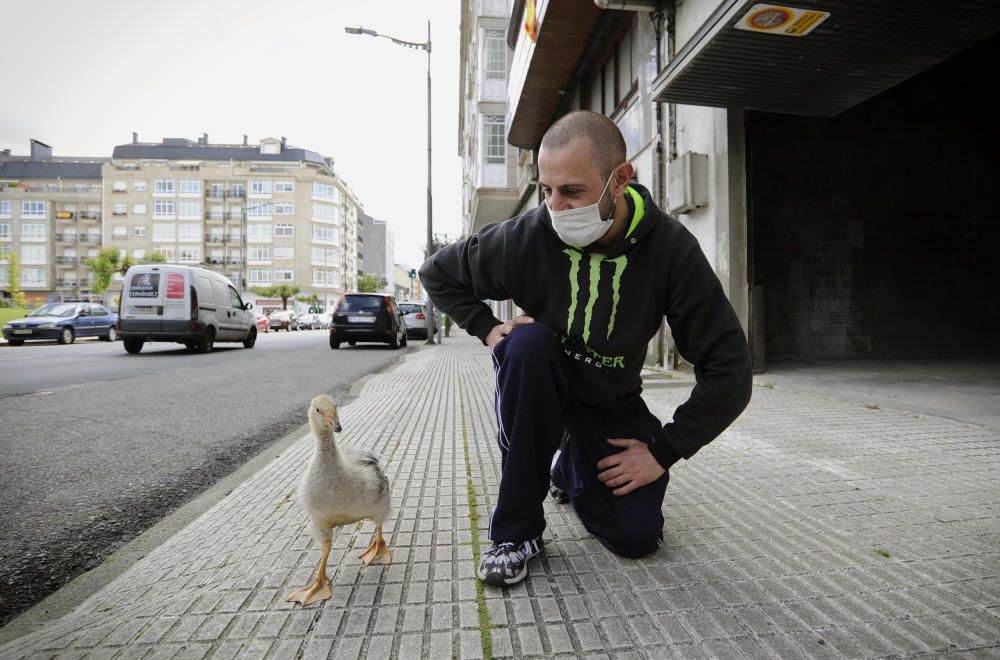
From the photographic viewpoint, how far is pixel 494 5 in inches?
857

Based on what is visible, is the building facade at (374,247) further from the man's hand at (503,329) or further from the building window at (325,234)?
the man's hand at (503,329)

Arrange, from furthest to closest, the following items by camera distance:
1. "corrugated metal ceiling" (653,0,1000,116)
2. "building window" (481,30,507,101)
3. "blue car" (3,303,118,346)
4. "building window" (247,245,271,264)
Answer: "building window" (247,245,271,264)
"building window" (481,30,507,101)
"blue car" (3,303,118,346)
"corrugated metal ceiling" (653,0,1000,116)

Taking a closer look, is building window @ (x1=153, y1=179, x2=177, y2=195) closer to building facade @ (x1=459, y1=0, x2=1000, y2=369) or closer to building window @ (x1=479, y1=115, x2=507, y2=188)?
building window @ (x1=479, y1=115, x2=507, y2=188)

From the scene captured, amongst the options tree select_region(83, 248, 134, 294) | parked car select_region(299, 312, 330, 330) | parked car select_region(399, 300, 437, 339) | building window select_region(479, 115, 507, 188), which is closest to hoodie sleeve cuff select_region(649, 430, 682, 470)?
building window select_region(479, 115, 507, 188)

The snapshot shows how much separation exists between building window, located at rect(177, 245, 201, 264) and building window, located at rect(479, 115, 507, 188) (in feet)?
240

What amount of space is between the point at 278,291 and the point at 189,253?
56.4 ft

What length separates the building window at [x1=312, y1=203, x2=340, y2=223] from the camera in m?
82.1

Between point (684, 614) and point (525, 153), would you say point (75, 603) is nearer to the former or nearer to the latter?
point (684, 614)

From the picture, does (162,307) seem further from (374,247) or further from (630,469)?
(374,247)

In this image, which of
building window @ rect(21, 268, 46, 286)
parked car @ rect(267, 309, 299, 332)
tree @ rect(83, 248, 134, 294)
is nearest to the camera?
parked car @ rect(267, 309, 299, 332)

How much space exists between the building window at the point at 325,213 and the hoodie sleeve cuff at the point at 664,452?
3423 inches

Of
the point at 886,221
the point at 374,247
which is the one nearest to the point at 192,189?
the point at 374,247

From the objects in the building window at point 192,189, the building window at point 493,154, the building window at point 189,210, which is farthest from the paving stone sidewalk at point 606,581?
the building window at point 192,189

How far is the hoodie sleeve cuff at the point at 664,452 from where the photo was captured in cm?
196
